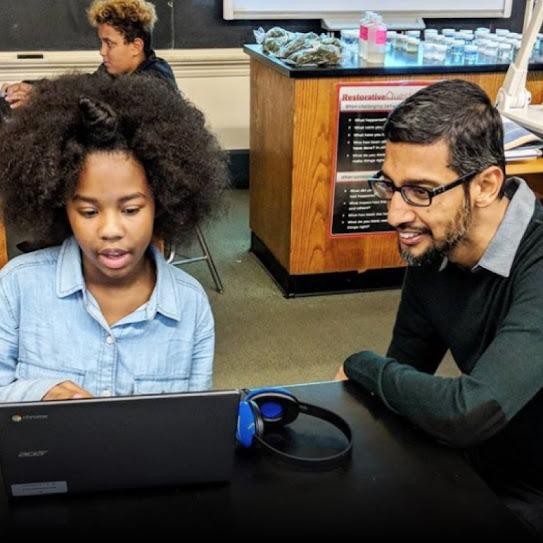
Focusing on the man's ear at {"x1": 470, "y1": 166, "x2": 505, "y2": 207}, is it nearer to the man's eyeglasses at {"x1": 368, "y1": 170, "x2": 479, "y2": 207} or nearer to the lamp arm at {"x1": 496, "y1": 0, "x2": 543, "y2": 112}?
the man's eyeglasses at {"x1": 368, "y1": 170, "x2": 479, "y2": 207}

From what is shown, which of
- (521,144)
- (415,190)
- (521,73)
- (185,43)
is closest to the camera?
(415,190)

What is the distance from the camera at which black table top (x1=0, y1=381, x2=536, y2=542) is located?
0.97 m

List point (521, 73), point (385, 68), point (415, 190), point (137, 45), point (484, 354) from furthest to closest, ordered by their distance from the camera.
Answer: point (137, 45) → point (385, 68) → point (521, 73) → point (415, 190) → point (484, 354)

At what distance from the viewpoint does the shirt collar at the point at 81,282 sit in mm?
1345

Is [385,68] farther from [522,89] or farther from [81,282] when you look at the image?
[81,282]

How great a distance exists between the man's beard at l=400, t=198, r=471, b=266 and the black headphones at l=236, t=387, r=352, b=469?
0.37 metres

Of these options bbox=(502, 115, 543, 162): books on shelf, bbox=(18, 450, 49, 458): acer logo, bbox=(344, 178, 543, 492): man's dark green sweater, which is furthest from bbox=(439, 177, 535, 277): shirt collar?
bbox=(502, 115, 543, 162): books on shelf

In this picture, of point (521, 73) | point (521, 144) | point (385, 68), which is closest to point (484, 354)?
point (521, 144)

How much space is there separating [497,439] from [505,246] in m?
0.36

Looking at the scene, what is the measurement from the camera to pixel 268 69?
3.40 metres

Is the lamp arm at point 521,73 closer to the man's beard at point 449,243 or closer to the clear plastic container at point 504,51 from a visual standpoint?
the clear plastic container at point 504,51

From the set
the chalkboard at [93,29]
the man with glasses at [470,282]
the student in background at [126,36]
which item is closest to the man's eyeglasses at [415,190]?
the man with glasses at [470,282]

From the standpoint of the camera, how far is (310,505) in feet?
3.34

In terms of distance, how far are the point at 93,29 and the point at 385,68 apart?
1898mm
